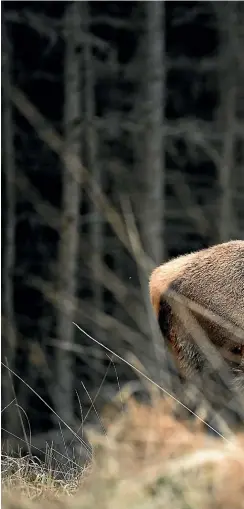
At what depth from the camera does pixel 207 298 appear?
436 centimetres

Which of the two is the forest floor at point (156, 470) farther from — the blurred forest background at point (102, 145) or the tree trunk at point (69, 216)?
the tree trunk at point (69, 216)

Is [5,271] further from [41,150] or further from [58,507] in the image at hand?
[58,507]

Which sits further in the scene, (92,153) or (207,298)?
(92,153)

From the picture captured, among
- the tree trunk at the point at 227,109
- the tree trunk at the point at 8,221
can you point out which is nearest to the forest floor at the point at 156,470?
the tree trunk at the point at 8,221

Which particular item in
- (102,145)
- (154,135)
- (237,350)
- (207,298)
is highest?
(207,298)

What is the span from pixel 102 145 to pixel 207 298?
477 inches

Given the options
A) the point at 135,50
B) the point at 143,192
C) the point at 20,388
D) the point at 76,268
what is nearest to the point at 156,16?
the point at 135,50

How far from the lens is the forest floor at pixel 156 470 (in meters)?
2.50

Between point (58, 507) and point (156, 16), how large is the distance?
12.5m

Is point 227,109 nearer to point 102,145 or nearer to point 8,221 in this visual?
point 102,145

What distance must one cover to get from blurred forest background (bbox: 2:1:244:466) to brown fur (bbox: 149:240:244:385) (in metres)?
9.77

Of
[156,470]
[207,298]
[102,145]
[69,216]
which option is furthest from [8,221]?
[156,470]

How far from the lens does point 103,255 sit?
53.9 feet

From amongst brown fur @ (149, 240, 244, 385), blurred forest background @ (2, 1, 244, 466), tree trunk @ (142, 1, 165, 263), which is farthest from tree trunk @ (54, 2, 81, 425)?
brown fur @ (149, 240, 244, 385)
